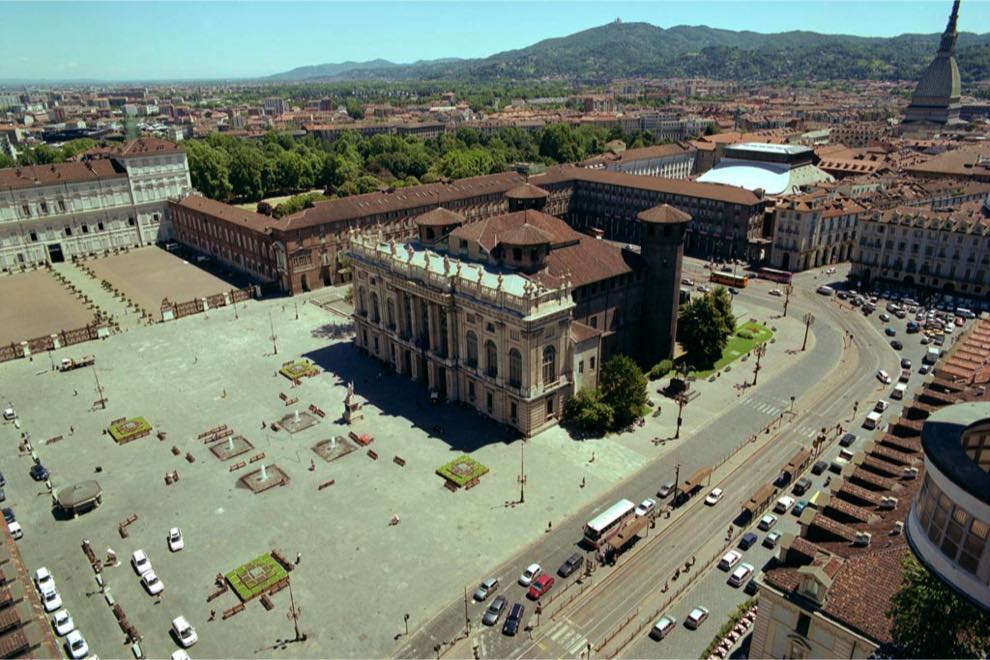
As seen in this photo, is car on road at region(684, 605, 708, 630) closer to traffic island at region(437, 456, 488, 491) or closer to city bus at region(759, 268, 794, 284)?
traffic island at region(437, 456, 488, 491)

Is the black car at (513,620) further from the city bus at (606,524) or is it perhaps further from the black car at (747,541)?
the black car at (747,541)

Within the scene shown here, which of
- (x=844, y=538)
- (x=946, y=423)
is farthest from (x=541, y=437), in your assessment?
(x=946, y=423)

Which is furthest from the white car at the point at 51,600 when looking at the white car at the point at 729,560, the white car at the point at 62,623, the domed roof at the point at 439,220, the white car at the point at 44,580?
the domed roof at the point at 439,220

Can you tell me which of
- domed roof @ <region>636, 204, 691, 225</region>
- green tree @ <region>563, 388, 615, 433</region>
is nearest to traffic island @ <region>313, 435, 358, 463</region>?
green tree @ <region>563, 388, 615, 433</region>

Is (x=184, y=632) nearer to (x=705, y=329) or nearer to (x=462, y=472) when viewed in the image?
(x=462, y=472)

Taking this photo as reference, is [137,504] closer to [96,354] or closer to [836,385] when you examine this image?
[96,354]
